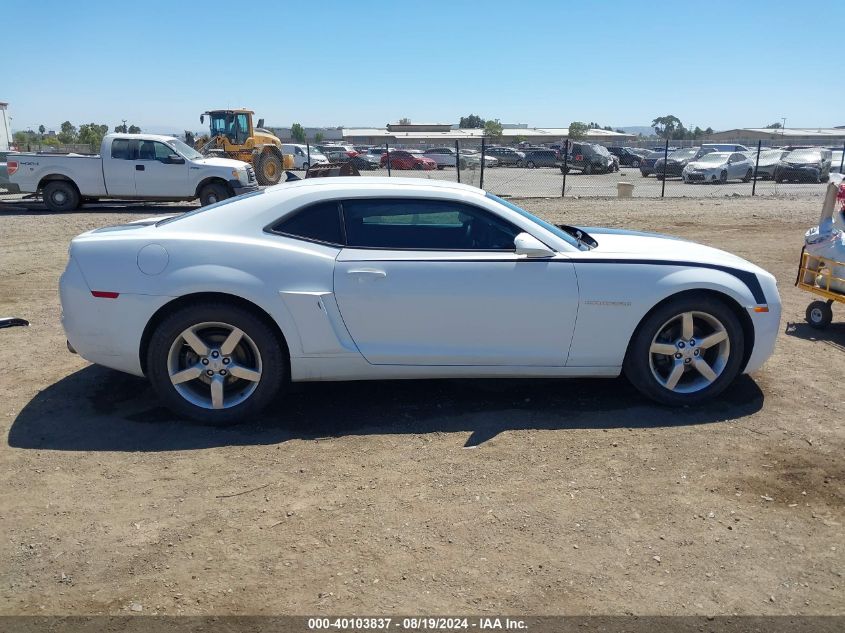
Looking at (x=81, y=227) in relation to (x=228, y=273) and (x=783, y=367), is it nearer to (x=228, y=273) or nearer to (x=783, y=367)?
(x=228, y=273)

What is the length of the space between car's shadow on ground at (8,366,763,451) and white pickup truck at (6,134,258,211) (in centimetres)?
1230

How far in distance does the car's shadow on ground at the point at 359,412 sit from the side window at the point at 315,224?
116cm

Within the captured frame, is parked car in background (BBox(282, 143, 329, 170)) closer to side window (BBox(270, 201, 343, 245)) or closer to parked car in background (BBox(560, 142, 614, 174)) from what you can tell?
parked car in background (BBox(560, 142, 614, 174))

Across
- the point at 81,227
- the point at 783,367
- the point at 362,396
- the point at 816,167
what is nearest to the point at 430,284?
the point at 362,396

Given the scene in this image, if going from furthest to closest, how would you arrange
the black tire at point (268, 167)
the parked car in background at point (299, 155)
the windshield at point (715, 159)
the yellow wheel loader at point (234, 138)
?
the parked car in background at point (299, 155), the windshield at point (715, 159), the yellow wheel loader at point (234, 138), the black tire at point (268, 167)

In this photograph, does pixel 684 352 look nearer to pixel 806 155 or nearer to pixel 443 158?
pixel 806 155

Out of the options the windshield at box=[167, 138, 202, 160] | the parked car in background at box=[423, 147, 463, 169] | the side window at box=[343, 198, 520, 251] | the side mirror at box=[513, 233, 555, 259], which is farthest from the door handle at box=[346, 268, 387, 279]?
the parked car in background at box=[423, 147, 463, 169]

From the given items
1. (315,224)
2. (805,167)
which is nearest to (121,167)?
(315,224)

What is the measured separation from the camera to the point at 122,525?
11.3ft

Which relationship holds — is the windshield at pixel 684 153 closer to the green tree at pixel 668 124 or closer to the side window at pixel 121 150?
the side window at pixel 121 150

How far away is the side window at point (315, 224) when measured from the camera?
458 centimetres

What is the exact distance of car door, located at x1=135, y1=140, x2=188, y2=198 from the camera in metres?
16.6

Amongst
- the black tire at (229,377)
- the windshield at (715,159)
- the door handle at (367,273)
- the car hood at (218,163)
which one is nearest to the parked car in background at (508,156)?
the windshield at (715,159)

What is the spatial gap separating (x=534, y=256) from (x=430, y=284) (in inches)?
27.1
